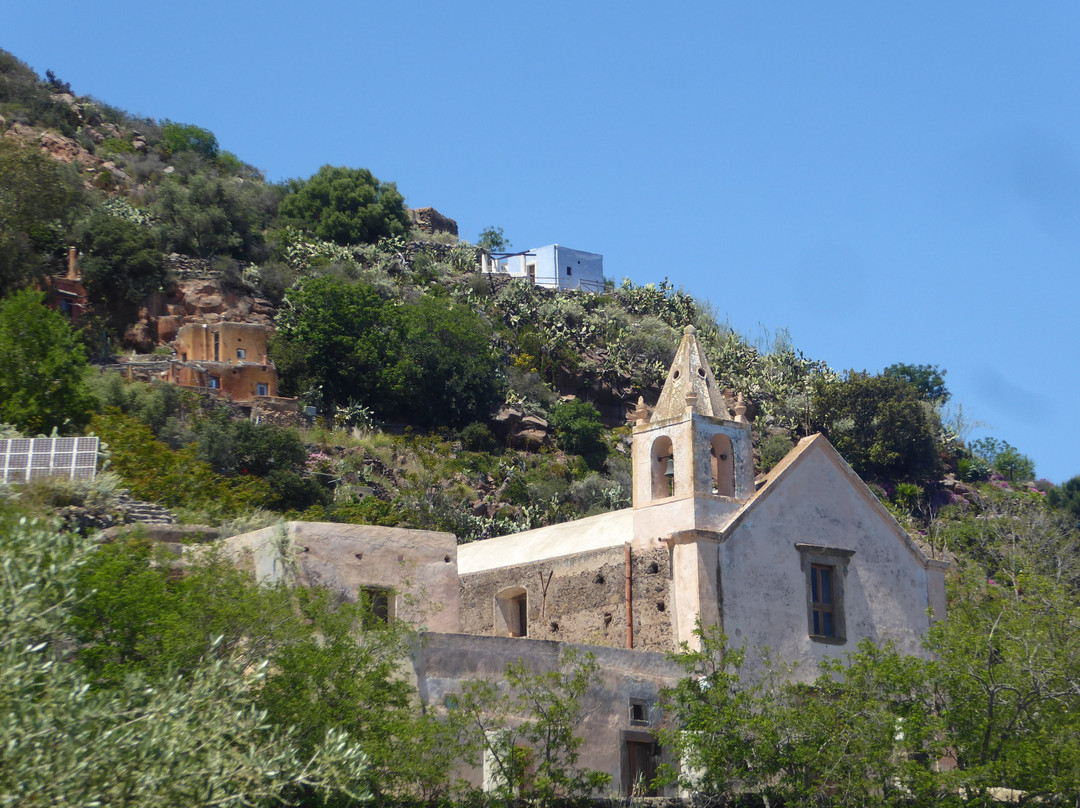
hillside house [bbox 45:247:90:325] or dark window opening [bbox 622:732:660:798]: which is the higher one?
hillside house [bbox 45:247:90:325]

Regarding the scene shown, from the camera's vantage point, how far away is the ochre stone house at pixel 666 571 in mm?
27625

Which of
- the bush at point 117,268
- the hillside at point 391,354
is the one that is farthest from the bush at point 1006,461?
the bush at point 117,268

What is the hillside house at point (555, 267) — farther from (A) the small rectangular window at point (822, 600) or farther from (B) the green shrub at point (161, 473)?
(A) the small rectangular window at point (822, 600)

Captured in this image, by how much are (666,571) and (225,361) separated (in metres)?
38.5

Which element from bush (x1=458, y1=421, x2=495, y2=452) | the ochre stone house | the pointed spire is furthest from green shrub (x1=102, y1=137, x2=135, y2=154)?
the pointed spire

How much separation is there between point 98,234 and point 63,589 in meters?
51.3

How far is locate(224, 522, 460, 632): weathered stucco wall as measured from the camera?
27094 millimetres

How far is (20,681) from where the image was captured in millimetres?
17141

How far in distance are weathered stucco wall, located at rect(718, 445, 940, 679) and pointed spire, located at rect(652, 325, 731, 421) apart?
2252 mm

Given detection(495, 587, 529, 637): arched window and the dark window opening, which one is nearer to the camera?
the dark window opening

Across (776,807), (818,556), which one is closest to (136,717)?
(776,807)

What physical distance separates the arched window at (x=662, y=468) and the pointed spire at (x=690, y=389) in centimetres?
61

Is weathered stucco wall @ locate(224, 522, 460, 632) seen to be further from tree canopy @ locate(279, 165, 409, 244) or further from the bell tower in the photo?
tree canopy @ locate(279, 165, 409, 244)

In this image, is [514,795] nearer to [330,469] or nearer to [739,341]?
[330,469]
